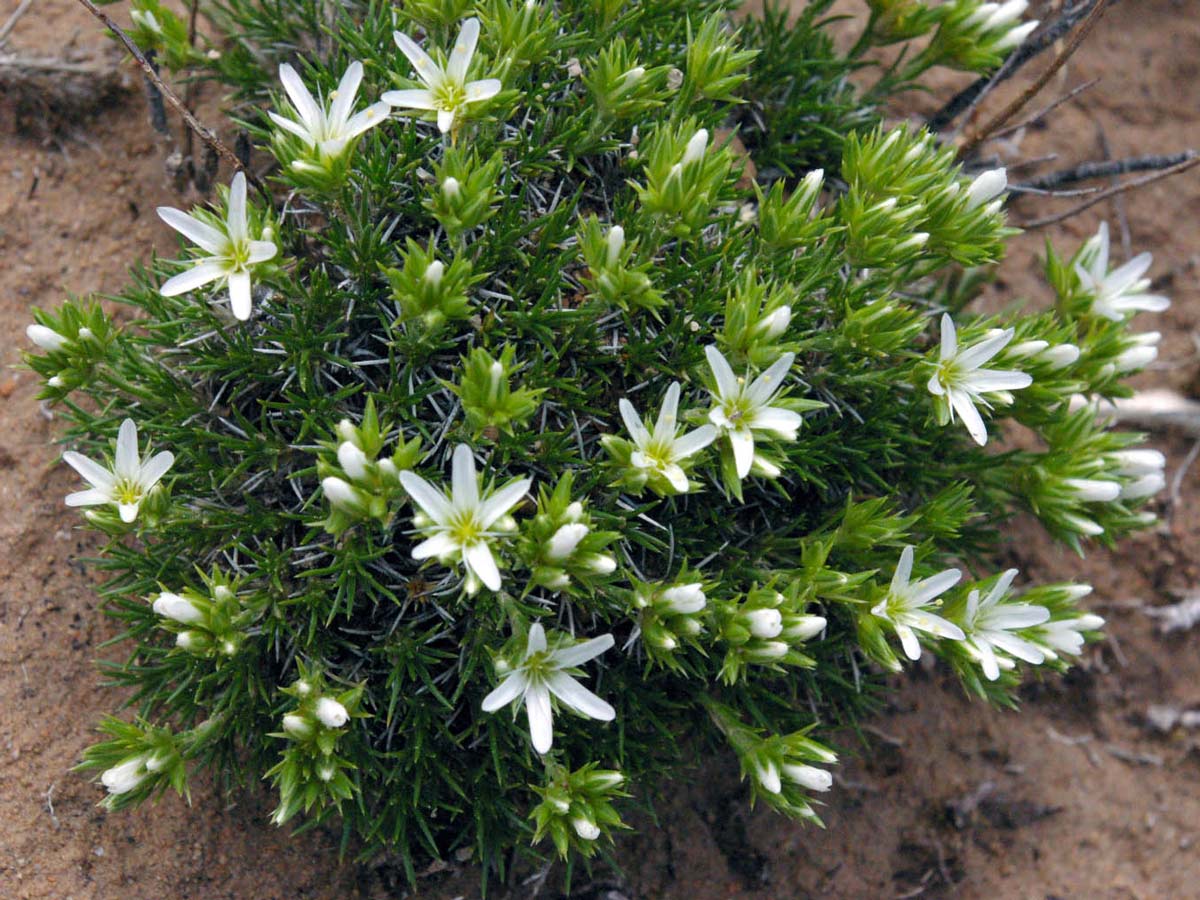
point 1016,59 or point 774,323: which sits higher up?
point 1016,59

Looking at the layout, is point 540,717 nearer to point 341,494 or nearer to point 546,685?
point 546,685

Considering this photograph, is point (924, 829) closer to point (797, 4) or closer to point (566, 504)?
point (566, 504)

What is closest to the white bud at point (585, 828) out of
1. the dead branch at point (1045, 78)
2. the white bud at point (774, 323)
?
the white bud at point (774, 323)

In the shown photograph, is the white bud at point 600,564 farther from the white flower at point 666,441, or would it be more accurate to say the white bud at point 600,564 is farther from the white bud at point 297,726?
the white bud at point 297,726

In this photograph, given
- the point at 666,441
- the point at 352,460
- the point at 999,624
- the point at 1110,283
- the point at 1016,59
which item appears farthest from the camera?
the point at 1016,59

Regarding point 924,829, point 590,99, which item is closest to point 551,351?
point 590,99

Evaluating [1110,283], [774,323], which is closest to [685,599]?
[774,323]
